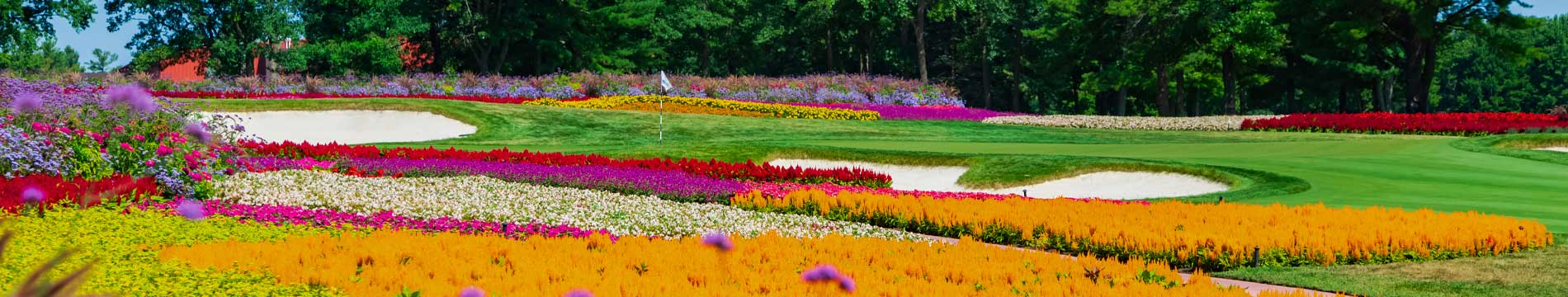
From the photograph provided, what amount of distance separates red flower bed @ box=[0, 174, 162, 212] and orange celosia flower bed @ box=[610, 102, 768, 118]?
2573cm

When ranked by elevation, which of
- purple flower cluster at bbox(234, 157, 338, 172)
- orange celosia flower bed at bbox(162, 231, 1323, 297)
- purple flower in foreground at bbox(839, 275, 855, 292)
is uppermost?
purple flower in foreground at bbox(839, 275, 855, 292)

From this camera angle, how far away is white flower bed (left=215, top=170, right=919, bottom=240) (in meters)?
12.4

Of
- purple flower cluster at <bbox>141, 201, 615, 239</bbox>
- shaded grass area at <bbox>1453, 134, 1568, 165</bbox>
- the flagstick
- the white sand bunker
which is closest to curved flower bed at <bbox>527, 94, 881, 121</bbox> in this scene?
the flagstick

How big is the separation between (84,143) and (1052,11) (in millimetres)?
49859

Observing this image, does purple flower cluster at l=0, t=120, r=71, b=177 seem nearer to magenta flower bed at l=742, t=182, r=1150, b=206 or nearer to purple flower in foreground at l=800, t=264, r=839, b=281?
magenta flower bed at l=742, t=182, r=1150, b=206

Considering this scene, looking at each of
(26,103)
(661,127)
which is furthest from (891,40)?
(26,103)

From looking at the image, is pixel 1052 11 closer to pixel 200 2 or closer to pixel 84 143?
pixel 200 2

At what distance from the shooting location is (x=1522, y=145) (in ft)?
83.9

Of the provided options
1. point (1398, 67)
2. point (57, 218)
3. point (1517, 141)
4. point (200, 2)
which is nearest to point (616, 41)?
point (200, 2)

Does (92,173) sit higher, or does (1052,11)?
(1052,11)

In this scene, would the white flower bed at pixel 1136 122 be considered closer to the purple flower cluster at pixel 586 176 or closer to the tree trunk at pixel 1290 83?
the purple flower cluster at pixel 586 176

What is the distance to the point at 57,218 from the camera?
10.3 m

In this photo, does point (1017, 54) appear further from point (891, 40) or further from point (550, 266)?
point (550, 266)

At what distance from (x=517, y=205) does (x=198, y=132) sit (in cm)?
347
